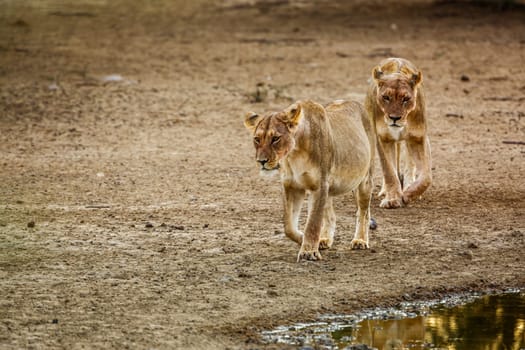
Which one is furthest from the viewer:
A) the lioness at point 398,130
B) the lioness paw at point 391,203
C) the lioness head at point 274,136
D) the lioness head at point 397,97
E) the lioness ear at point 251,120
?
the lioness paw at point 391,203

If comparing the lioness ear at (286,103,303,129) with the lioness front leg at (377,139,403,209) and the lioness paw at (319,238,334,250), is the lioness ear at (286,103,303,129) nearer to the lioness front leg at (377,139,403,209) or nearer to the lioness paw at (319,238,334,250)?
the lioness paw at (319,238,334,250)

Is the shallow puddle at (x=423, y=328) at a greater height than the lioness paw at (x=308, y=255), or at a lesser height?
greater

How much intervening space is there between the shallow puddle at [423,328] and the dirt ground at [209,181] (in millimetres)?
183

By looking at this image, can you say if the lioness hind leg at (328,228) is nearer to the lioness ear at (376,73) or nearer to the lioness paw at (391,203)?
the lioness paw at (391,203)

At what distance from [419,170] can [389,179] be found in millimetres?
335

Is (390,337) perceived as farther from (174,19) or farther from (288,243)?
(174,19)

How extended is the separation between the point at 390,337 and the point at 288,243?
2.27 m

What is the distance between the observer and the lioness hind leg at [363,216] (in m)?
9.52

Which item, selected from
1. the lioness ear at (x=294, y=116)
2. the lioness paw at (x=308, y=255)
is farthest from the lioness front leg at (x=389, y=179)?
the lioness ear at (x=294, y=116)

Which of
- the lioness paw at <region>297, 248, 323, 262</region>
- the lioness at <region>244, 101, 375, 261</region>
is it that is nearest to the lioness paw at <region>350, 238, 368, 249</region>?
the lioness at <region>244, 101, 375, 261</region>

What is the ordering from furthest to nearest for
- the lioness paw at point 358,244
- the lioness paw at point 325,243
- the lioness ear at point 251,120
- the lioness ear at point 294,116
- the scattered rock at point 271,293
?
the lioness paw at point 358,244 < the lioness paw at point 325,243 < the lioness ear at point 251,120 < the lioness ear at point 294,116 < the scattered rock at point 271,293

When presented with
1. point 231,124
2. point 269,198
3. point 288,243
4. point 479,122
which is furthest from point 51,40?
point 288,243

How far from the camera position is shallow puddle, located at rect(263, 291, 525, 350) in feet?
24.4

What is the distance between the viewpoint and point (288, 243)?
9.73 metres
